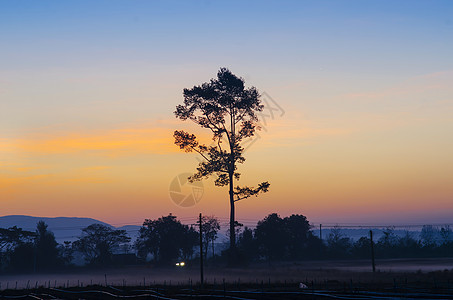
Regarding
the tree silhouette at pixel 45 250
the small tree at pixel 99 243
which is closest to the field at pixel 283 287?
the tree silhouette at pixel 45 250

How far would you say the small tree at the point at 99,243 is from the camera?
427 ft

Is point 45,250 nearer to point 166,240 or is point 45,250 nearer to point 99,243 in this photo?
point 99,243

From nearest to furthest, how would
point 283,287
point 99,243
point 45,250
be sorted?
point 283,287, point 45,250, point 99,243

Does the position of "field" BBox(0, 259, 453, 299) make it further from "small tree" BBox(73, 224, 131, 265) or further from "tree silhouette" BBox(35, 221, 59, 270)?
"small tree" BBox(73, 224, 131, 265)

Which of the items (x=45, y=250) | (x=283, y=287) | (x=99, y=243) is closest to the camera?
(x=283, y=287)

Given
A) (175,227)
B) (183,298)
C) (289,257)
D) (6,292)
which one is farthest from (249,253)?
(183,298)

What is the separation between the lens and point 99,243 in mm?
136875

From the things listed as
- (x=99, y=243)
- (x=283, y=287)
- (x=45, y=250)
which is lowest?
(x=283, y=287)

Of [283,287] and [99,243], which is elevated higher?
Result: [99,243]

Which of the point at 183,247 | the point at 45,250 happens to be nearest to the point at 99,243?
the point at 45,250

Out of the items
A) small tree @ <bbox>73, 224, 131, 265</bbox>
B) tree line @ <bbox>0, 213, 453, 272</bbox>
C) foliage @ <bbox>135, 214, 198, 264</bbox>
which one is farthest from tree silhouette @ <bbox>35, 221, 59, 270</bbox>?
foliage @ <bbox>135, 214, 198, 264</bbox>

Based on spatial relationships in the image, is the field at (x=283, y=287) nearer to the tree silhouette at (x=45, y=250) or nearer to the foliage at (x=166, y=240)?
the tree silhouette at (x=45, y=250)

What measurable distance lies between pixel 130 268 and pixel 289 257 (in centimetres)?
3634

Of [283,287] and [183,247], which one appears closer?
[283,287]
